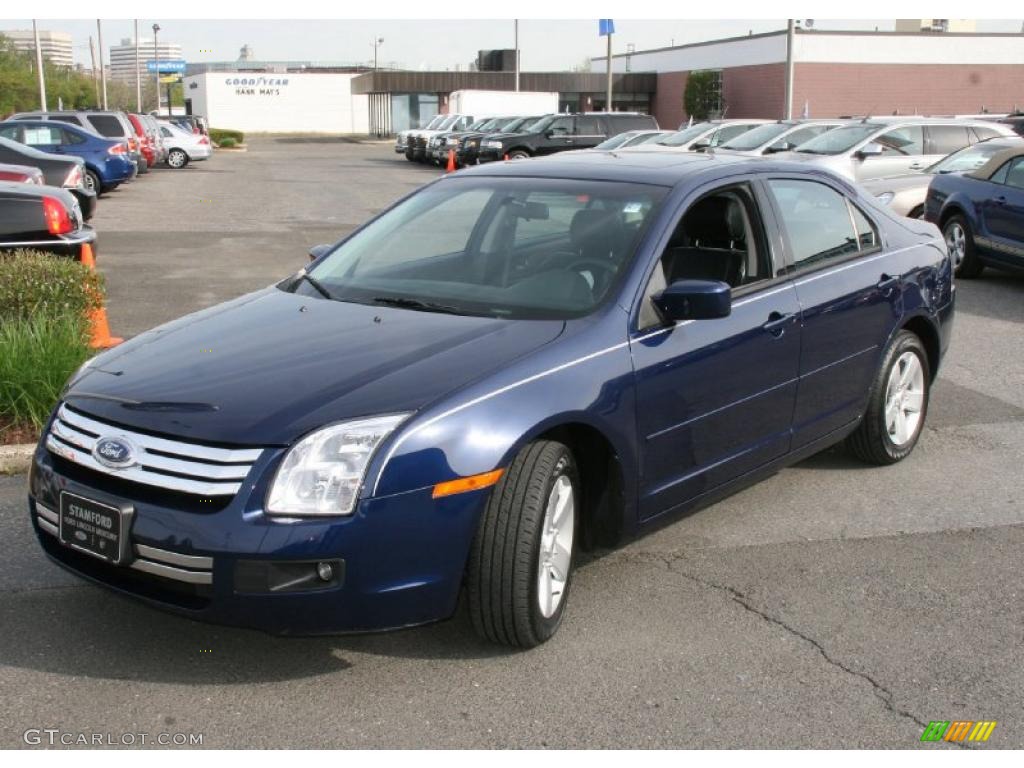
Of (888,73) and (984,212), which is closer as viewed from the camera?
(984,212)

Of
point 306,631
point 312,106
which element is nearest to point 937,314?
point 306,631

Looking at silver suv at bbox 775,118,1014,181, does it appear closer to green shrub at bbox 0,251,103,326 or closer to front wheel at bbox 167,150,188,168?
green shrub at bbox 0,251,103,326

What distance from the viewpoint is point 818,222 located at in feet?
18.5

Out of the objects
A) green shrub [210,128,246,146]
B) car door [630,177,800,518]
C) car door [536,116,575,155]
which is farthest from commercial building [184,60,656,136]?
car door [630,177,800,518]

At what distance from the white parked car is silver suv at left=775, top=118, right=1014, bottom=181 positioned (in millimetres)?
25787

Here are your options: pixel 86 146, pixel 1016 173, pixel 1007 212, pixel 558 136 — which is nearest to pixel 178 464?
pixel 1007 212

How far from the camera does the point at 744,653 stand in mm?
4078

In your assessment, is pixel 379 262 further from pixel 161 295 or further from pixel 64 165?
pixel 64 165

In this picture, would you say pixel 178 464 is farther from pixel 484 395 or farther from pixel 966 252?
pixel 966 252

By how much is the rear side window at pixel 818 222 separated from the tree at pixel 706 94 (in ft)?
165

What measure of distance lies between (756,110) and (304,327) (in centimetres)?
5024

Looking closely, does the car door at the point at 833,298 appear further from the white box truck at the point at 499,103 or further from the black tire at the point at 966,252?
the white box truck at the point at 499,103

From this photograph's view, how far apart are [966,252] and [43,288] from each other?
9.42 m

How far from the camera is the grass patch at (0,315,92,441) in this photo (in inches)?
245
